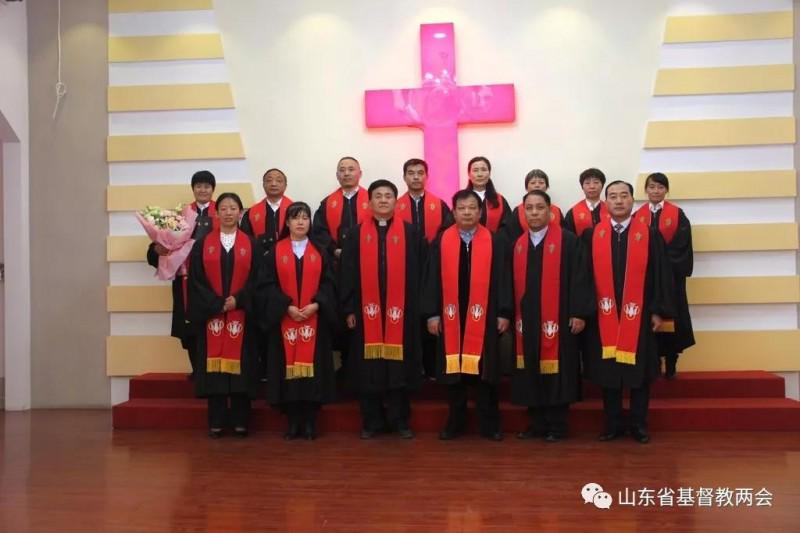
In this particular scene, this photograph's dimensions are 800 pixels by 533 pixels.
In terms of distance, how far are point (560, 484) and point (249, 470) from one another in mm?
1584

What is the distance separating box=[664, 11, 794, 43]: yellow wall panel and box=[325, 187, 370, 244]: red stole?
102 inches

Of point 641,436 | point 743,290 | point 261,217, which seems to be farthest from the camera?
point 743,290

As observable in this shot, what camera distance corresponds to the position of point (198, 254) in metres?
4.87

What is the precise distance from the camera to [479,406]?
468 cm

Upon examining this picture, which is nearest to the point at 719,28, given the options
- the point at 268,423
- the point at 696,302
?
the point at 696,302

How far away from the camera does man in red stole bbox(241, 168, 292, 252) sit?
17.7 ft

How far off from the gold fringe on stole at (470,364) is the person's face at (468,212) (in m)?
0.78

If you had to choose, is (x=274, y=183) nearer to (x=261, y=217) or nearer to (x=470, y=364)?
(x=261, y=217)

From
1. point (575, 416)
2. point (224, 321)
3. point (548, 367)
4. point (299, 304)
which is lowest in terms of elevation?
point (575, 416)

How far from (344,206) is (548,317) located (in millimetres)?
1673

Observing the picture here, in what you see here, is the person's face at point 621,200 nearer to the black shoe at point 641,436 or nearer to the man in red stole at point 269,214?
the black shoe at point 641,436

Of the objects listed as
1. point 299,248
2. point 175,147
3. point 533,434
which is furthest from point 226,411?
point 175,147

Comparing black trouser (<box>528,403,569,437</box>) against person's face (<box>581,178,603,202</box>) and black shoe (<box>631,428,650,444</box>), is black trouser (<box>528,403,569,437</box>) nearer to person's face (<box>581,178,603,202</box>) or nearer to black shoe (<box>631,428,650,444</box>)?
black shoe (<box>631,428,650,444</box>)

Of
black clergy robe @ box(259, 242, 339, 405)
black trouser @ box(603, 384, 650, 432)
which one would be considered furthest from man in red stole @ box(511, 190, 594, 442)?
black clergy robe @ box(259, 242, 339, 405)
